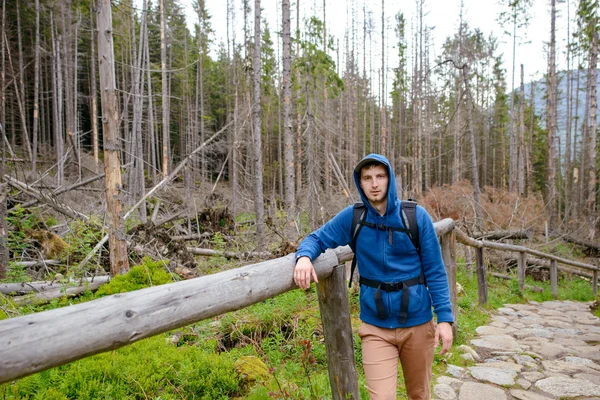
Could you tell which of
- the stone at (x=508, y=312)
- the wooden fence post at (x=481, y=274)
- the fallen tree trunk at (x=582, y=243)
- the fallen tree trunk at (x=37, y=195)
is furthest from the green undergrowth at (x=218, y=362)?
the fallen tree trunk at (x=582, y=243)

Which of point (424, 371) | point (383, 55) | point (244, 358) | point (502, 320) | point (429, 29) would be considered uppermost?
point (429, 29)

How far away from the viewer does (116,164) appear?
20.8 ft

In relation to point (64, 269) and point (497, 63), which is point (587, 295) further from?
point (497, 63)

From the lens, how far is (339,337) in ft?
8.71

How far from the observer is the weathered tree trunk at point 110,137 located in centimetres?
614

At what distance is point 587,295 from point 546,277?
1.60 m

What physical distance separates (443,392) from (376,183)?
2.30 m

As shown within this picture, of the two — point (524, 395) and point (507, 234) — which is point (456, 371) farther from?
point (507, 234)

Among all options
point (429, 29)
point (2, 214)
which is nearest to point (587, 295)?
point (2, 214)

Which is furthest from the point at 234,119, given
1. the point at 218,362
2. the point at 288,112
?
the point at 218,362

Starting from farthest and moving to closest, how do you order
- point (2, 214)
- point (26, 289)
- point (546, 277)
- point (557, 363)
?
point (546, 277) → point (2, 214) → point (26, 289) → point (557, 363)

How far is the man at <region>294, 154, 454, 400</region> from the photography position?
235 cm

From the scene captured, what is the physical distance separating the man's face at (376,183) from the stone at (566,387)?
282 centimetres

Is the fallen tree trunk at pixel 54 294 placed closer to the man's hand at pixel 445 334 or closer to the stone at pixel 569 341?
the man's hand at pixel 445 334
